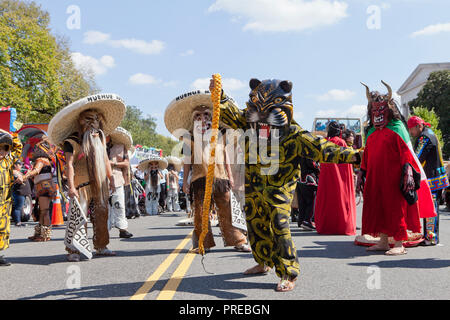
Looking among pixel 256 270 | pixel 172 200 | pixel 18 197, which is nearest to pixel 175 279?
pixel 256 270

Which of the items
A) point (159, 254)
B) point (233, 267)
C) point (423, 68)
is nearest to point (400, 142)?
point (233, 267)

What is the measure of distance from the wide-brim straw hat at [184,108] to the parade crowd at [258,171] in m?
0.02

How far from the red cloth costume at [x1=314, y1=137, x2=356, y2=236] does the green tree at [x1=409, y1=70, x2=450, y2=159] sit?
4104 cm

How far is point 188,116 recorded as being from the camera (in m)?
7.08

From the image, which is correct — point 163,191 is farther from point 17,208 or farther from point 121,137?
point 121,137

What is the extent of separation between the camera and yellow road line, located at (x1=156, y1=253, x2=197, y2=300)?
14.3ft

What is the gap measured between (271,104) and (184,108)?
2.47 m

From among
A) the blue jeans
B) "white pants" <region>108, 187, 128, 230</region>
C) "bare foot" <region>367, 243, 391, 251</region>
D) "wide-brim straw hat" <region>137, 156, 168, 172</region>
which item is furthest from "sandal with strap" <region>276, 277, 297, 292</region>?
"wide-brim straw hat" <region>137, 156, 168, 172</region>

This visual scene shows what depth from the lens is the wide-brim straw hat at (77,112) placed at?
6.50 metres

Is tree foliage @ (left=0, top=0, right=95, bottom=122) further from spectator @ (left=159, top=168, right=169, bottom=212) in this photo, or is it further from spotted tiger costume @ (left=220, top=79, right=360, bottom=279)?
spotted tiger costume @ (left=220, top=79, right=360, bottom=279)

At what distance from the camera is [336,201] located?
8.95 m

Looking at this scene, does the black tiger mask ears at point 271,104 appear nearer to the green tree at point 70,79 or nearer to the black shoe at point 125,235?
the black shoe at point 125,235

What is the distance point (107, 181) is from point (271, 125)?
303cm

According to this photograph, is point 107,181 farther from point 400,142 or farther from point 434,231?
point 434,231
